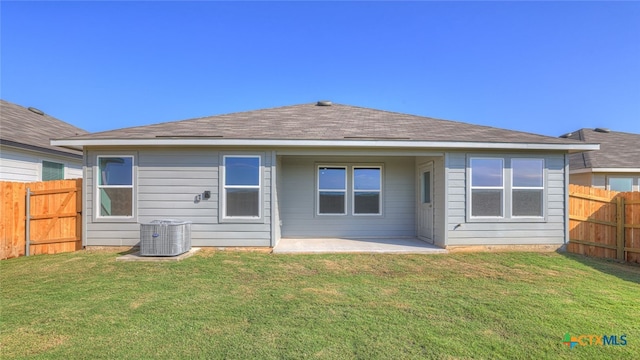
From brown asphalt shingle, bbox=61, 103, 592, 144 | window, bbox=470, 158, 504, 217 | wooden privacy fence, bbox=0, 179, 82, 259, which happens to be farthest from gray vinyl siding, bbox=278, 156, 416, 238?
wooden privacy fence, bbox=0, 179, 82, 259

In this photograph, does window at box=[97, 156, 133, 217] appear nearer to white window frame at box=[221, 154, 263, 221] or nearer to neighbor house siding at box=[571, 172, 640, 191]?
white window frame at box=[221, 154, 263, 221]

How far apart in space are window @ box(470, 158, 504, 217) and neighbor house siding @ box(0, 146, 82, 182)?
12.2 metres

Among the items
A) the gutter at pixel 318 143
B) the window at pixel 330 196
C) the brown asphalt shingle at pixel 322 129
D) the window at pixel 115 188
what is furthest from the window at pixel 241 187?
the window at pixel 115 188

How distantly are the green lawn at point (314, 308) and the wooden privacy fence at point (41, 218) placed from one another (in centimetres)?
74

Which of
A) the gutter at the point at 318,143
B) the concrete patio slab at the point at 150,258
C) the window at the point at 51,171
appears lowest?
the concrete patio slab at the point at 150,258

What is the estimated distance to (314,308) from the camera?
3662 millimetres

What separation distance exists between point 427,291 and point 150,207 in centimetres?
612

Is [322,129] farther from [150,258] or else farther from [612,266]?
[612,266]

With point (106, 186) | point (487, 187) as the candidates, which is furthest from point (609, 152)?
point (106, 186)

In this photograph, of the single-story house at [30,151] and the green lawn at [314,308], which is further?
the single-story house at [30,151]

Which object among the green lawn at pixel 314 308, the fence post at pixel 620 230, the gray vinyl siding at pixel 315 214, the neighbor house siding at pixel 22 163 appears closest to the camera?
the green lawn at pixel 314 308

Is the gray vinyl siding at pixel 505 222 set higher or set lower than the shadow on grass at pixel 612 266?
higher

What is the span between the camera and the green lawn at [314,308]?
→ 2758mm

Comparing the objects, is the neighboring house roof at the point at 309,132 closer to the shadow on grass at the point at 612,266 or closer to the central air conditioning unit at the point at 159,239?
the central air conditioning unit at the point at 159,239
